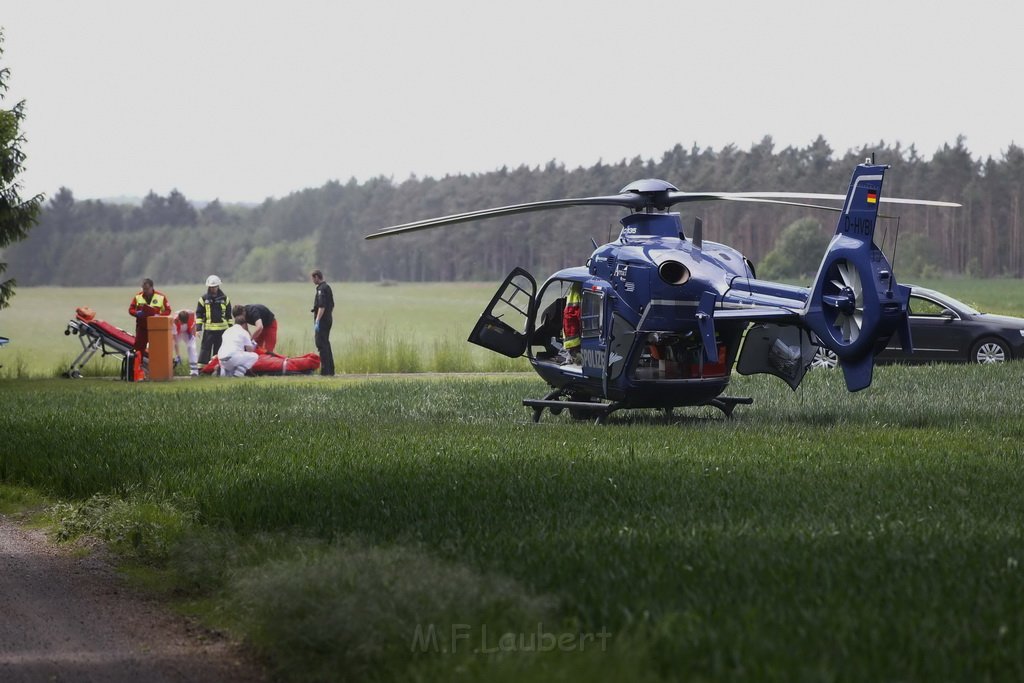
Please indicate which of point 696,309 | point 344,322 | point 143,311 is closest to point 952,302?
point 696,309

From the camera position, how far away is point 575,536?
7.75m

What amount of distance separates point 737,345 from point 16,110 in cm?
2107

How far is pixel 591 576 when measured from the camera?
21.9ft

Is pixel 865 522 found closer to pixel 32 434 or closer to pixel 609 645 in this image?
pixel 609 645

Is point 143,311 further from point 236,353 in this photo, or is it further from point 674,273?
point 674,273

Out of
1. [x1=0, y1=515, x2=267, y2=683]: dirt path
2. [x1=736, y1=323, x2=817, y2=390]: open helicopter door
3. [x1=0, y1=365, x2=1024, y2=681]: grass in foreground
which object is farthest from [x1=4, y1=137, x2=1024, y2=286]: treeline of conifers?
[x1=0, y1=515, x2=267, y2=683]: dirt path

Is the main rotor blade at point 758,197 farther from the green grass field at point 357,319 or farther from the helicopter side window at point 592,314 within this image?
the green grass field at point 357,319

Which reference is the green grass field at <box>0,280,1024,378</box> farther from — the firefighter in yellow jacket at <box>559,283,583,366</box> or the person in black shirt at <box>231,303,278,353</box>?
the firefighter in yellow jacket at <box>559,283,583,366</box>

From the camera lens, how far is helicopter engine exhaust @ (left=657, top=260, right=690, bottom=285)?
14.6 metres

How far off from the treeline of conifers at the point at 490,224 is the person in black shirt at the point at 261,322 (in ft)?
25.7

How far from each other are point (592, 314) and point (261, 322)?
1556cm

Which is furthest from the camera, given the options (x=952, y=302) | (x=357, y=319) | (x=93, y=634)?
(x=357, y=319)

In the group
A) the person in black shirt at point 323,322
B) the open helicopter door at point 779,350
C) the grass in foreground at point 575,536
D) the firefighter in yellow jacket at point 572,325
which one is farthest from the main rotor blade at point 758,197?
the person in black shirt at point 323,322

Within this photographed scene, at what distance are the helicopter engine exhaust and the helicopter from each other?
1 centimetres
